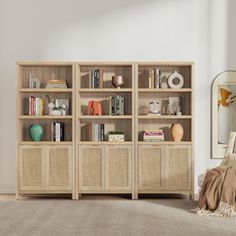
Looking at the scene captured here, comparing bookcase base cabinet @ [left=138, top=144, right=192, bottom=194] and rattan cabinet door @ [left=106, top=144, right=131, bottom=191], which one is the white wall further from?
rattan cabinet door @ [left=106, top=144, right=131, bottom=191]

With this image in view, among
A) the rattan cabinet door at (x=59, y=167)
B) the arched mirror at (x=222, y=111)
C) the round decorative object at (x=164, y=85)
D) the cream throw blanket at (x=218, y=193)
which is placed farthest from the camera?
the arched mirror at (x=222, y=111)

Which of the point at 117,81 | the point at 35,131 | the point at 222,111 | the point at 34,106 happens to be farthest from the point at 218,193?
the point at 34,106

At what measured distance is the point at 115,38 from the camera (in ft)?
26.8

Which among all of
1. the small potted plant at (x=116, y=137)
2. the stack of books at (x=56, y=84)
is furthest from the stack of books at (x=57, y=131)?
the small potted plant at (x=116, y=137)

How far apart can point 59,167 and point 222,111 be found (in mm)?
2403

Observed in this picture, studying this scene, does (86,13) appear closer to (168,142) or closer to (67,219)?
(168,142)

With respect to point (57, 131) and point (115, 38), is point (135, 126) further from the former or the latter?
point (115, 38)

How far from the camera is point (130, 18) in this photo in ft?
26.8

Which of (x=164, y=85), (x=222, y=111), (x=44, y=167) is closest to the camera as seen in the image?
(x=44, y=167)

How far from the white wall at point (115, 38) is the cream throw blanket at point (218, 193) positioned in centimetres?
160

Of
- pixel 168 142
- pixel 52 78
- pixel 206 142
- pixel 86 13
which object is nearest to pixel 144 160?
pixel 168 142

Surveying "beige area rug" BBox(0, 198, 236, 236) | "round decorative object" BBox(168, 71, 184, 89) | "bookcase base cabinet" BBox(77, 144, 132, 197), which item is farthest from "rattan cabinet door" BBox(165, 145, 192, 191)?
"round decorative object" BBox(168, 71, 184, 89)

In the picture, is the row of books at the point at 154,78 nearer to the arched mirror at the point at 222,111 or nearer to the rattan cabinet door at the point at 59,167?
the arched mirror at the point at 222,111

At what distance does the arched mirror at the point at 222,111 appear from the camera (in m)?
8.09
